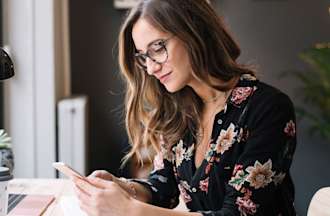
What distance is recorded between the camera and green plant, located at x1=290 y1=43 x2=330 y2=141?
2924 millimetres

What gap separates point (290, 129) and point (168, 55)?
37cm

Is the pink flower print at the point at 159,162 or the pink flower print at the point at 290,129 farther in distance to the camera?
the pink flower print at the point at 159,162

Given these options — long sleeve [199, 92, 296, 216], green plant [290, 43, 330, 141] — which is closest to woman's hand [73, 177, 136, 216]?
long sleeve [199, 92, 296, 216]

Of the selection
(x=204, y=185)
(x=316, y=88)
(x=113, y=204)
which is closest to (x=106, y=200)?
(x=113, y=204)

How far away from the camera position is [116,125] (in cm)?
335

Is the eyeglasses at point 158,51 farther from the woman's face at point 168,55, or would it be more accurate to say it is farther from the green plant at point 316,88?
the green plant at point 316,88

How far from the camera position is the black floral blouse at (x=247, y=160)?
1172mm

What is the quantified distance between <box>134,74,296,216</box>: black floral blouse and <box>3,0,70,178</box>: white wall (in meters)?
1.57

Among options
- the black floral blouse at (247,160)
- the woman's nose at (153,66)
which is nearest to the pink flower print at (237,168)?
the black floral blouse at (247,160)

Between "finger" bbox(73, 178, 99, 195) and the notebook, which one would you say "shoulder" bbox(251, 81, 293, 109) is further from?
the notebook

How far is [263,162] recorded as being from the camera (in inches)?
46.4

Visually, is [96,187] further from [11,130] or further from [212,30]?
[11,130]

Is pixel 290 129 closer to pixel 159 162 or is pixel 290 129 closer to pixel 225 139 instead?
pixel 225 139

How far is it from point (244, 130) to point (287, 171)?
15 cm
